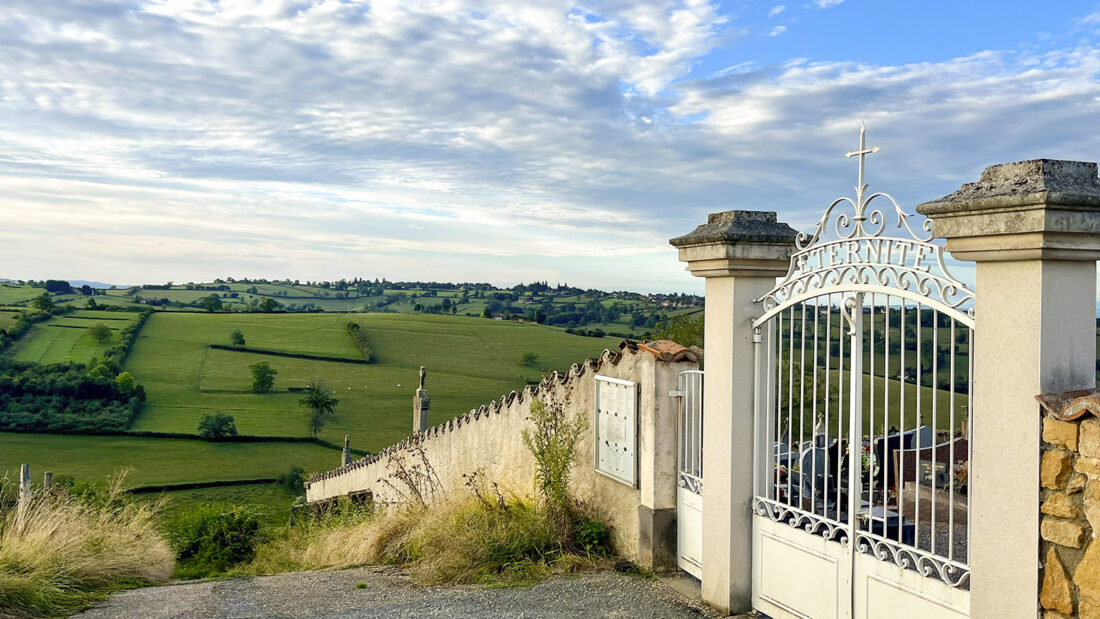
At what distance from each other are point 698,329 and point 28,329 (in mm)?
58294

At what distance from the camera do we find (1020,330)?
3.71m

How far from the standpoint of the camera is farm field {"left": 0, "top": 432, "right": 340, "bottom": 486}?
36.8m

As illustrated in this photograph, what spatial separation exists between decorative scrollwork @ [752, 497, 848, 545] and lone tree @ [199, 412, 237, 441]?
42.0 m

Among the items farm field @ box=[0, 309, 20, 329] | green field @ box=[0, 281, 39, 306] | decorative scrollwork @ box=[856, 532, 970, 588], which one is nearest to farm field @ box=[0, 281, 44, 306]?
green field @ box=[0, 281, 39, 306]

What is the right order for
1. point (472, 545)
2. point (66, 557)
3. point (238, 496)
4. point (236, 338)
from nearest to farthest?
point (66, 557) < point (472, 545) < point (238, 496) < point (236, 338)

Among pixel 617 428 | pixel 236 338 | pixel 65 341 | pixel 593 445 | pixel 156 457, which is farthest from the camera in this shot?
pixel 236 338

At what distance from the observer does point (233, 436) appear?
142ft

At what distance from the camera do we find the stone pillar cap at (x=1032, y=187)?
137 inches

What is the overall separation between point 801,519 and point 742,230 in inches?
79.6

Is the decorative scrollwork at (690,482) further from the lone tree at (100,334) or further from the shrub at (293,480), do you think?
the lone tree at (100,334)

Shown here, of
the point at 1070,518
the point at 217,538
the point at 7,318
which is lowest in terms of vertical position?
the point at 217,538

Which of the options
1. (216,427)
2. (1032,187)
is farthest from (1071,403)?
(216,427)

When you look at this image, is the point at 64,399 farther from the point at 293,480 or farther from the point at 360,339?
the point at 293,480

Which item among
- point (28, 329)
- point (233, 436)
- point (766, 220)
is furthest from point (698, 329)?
point (28, 329)
